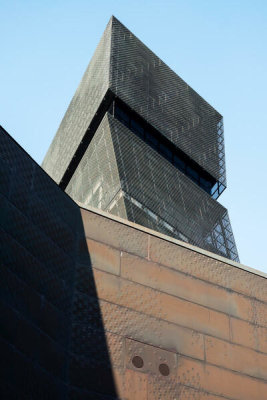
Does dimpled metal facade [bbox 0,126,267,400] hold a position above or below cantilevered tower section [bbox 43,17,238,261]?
below

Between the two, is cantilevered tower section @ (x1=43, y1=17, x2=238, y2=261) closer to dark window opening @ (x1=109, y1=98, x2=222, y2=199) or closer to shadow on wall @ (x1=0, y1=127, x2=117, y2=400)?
dark window opening @ (x1=109, y1=98, x2=222, y2=199)

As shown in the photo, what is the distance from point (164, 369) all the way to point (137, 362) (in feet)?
2.71

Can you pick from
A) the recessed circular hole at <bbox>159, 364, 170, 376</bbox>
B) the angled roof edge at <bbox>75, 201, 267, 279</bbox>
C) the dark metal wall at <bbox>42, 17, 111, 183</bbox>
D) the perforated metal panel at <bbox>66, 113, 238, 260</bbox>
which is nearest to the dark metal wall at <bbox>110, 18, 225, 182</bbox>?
the dark metal wall at <bbox>42, 17, 111, 183</bbox>

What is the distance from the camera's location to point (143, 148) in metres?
43.1

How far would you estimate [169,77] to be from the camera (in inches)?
2020

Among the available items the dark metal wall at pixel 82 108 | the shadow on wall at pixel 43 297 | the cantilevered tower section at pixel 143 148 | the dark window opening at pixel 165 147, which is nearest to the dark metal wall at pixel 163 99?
the cantilevered tower section at pixel 143 148

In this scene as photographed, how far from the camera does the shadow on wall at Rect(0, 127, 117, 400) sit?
12953mm

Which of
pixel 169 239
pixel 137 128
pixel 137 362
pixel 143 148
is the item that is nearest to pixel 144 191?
pixel 143 148

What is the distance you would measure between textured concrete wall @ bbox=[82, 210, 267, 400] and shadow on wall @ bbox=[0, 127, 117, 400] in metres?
0.52

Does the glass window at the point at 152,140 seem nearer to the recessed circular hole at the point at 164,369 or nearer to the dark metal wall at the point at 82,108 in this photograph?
the dark metal wall at the point at 82,108

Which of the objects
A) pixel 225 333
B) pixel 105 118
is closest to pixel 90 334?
pixel 225 333

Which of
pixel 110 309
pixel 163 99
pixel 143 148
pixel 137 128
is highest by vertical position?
pixel 163 99

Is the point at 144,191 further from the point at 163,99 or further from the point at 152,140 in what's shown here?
the point at 163,99

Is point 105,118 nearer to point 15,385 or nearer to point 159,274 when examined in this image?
point 159,274
